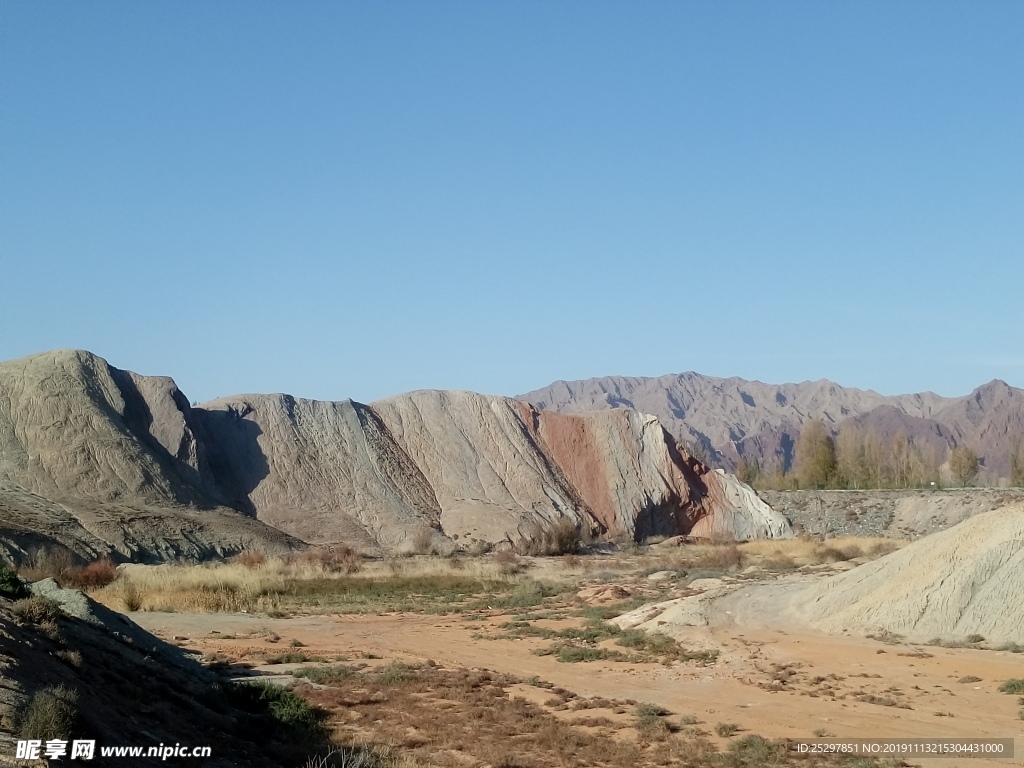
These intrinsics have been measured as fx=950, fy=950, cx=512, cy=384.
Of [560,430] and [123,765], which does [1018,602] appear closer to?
[123,765]

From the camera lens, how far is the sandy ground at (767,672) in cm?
1165

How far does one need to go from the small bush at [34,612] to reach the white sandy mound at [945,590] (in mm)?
13216

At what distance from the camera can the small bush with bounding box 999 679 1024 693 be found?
12.8 m

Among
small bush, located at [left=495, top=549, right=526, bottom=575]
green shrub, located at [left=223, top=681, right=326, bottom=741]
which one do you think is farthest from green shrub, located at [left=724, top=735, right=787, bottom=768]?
small bush, located at [left=495, top=549, right=526, bottom=575]

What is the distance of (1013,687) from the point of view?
12891 millimetres

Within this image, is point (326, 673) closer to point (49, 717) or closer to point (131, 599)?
point (49, 717)

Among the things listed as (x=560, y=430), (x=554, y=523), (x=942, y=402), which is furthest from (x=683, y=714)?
(x=942, y=402)

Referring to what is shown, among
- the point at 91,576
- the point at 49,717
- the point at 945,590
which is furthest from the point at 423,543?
the point at 49,717

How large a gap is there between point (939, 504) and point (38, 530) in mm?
39066

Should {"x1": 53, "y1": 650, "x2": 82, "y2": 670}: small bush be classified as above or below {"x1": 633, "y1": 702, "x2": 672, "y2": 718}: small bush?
above

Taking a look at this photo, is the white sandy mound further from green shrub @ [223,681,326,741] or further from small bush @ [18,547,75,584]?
small bush @ [18,547,75,584]

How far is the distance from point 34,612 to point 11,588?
2.44 m

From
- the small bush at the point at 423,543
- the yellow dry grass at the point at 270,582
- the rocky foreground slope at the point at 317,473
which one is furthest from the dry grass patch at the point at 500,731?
the small bush at the point at 423,543

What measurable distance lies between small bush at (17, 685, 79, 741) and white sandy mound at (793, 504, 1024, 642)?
14.1 m
